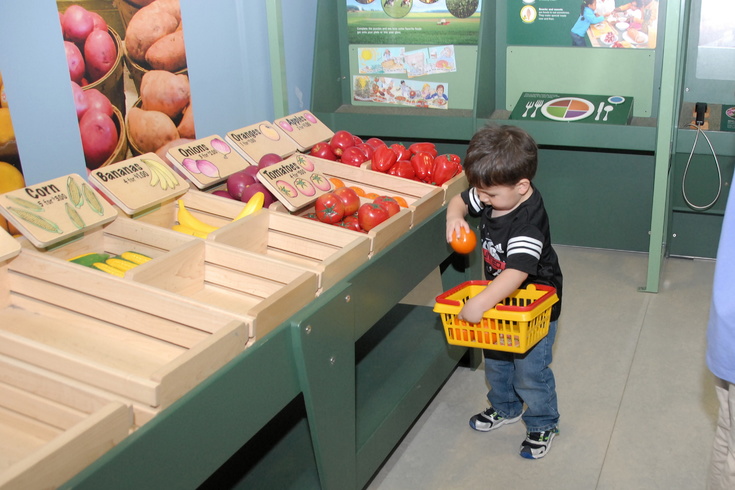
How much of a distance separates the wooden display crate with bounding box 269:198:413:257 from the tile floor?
857 mm

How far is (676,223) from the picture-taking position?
4.87 metres

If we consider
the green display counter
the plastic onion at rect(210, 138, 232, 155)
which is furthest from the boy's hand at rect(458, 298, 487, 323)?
the plastic onion at rect(210, 138, 232, 155)

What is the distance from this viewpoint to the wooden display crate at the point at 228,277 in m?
2.16

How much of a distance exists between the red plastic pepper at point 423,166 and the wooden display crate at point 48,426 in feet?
6.17

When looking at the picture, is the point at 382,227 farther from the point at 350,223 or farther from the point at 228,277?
the point at 228,277

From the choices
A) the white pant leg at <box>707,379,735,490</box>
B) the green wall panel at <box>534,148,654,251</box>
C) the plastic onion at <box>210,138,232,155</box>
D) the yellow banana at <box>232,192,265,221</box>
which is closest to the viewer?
the white pant leg at <box>707,379,735,490</box>

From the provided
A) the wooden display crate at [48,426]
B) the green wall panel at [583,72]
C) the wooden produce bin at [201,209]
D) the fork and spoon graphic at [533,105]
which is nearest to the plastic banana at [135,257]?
the wooden produce bin at [201,209]

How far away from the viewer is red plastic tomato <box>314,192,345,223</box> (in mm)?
2785

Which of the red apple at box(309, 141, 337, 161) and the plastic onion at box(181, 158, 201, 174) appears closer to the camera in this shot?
the plastic onion at box(181, 158, 201, 174)

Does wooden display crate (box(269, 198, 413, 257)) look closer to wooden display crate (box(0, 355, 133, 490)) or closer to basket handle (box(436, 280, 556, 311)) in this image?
basket handle (box(436, 280, 556, 311))

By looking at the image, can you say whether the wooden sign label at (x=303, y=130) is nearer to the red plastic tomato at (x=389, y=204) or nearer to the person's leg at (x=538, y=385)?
the red plastic tomato at (x=389, y=204)

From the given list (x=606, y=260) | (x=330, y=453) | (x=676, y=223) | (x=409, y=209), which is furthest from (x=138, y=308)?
(x=676, y=223)

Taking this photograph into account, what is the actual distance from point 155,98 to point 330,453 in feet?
7.14

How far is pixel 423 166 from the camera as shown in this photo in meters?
3.21
